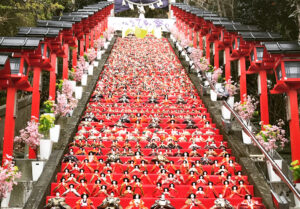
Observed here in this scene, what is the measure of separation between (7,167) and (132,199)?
217cm

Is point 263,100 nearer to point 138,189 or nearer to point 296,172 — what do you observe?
point 296,172

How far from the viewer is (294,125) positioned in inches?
307

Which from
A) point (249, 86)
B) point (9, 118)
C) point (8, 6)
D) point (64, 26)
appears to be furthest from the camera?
point (249, 86)

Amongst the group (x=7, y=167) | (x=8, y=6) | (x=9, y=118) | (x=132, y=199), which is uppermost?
(x=8, y=6)

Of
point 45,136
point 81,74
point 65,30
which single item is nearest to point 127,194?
point 45,136

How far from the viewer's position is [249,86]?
17.8 metres

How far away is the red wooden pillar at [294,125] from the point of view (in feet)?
25.0

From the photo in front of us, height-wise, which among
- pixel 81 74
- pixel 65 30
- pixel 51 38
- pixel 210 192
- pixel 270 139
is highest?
pixel 65 30

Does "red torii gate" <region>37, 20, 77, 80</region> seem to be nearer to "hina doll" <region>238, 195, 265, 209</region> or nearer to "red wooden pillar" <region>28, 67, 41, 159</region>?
"red wooden pillar" <region>28, 67, 41, 159</region>

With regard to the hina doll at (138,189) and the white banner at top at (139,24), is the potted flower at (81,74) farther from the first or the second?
the white banner at top at (139,24)

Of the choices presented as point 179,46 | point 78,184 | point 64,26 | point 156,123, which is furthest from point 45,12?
point 78,184

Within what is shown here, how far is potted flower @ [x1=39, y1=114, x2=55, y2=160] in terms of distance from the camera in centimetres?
796

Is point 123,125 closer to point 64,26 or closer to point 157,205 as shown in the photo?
point 64,26

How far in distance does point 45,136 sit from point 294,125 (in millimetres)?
5402
